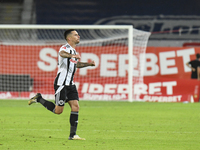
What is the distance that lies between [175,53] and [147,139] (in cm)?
1187

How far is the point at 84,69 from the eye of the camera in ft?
58.2

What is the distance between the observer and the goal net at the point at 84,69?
660 inches

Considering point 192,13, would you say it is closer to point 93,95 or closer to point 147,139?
point 93,95

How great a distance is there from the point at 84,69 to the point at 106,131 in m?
10.0

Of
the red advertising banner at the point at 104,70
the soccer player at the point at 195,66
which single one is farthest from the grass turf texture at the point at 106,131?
the soccer player at the point at 195,66

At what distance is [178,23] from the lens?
24469 mm

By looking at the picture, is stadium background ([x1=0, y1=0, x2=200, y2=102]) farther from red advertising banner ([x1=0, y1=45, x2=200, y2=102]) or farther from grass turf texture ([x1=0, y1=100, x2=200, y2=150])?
grass turf texture ([x1=0, y1=100, x2=200, y2=150])

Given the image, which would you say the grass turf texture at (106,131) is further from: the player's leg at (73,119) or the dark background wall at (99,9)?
the dark background wall at (99,9)

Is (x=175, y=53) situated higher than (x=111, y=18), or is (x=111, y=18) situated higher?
(x=111, y=18)

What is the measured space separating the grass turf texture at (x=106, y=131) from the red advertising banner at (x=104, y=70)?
16.8 ft

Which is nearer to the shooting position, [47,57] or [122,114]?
[122,114]

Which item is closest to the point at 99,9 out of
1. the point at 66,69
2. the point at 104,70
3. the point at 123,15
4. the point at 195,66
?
the point at 123,15

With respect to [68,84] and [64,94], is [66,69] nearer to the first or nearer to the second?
[68,84]

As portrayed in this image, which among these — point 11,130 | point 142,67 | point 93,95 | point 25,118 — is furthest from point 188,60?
point 11,130
